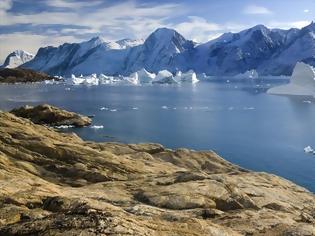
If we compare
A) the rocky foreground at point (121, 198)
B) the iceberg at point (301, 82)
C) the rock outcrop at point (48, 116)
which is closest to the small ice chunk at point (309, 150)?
the rocky foreground at point (121, 198)

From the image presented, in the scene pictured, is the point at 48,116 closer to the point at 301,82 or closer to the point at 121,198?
the point at 121,198

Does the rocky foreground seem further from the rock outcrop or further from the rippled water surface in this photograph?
the rock outcrop

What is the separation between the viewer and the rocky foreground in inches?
336

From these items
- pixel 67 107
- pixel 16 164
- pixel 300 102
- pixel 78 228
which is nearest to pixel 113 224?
pixel 78 228

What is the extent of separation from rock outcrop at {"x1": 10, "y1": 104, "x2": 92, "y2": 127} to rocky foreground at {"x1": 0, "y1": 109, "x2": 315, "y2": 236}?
42.9 metres

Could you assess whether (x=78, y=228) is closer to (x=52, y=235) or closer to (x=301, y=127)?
Result: (x=52, y=235)

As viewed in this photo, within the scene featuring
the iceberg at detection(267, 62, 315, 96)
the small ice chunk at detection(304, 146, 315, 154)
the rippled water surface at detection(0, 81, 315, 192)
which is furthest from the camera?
the iceberg at detection(267, 62, 315, 96)

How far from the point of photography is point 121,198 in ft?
50.2

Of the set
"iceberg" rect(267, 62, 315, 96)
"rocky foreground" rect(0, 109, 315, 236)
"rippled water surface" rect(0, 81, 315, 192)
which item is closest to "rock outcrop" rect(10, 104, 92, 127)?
"rippled water surface" rect(0, 81, 315, 192)

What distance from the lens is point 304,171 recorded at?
143 ft

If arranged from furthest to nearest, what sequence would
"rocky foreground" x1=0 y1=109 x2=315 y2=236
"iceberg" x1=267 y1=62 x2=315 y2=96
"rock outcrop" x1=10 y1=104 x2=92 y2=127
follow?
"iceberg" x1=267 y1=62 x2=315 y2=96
"rock outcrop" x1=10 y1=104 x2=92 y2=127
"rocky foreground" x1=0 y1=109 x2=315 y2=236

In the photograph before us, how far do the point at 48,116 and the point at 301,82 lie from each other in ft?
310

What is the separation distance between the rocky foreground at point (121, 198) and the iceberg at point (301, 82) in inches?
4533

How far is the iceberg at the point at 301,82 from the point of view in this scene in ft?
445
